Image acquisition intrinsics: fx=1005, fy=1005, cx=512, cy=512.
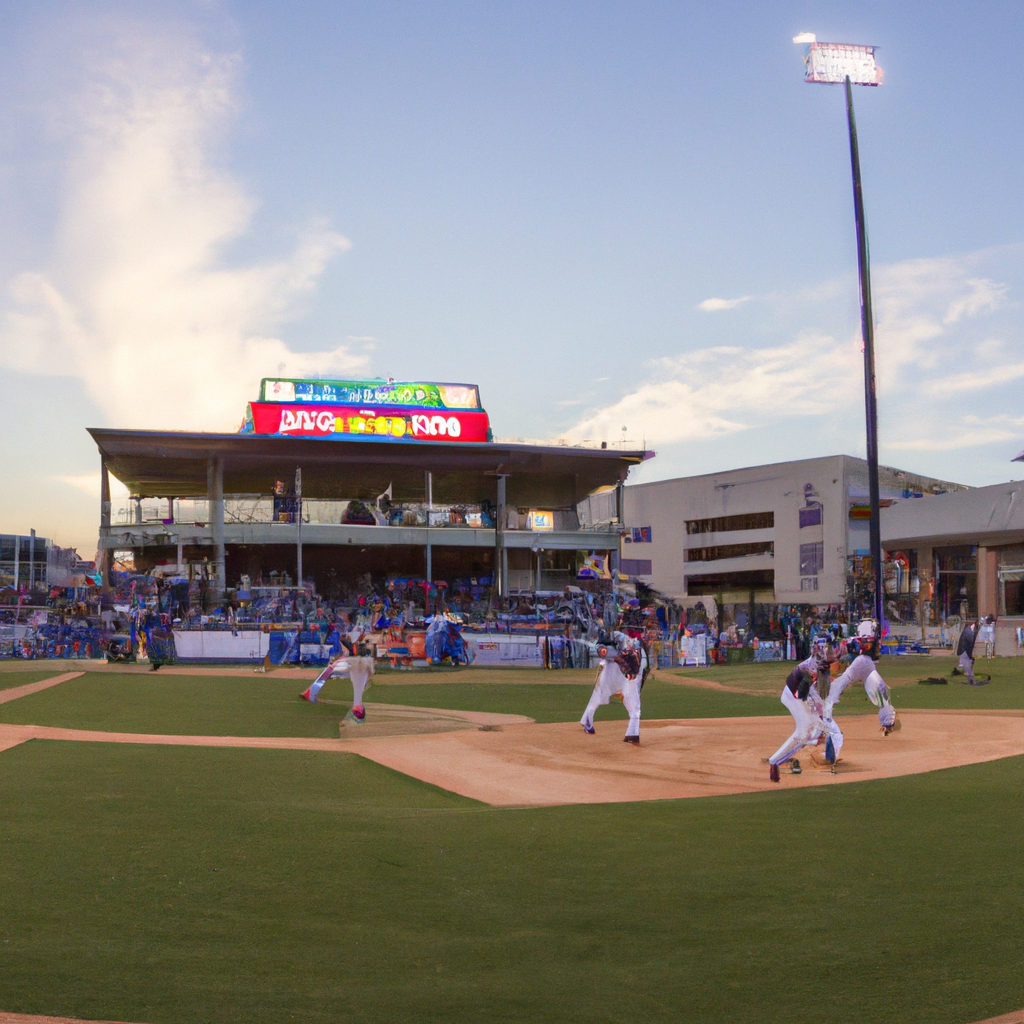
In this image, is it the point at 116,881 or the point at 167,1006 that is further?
the point at 116,881

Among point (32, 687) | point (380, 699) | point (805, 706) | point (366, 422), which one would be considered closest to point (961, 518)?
point (366, 422)

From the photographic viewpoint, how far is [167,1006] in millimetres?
5230

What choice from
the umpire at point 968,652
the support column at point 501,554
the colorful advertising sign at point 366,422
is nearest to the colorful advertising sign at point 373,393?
the colorful advertising sign at point 366,422

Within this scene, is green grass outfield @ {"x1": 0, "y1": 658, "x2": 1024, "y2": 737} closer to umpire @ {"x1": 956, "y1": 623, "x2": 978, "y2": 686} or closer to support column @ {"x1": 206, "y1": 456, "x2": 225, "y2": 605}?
umpire @ {"x1": 956, "y1": 623, "x2": 978, "y2": 686}

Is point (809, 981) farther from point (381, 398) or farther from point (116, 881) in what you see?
point (381, 398)

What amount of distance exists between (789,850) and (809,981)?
3.31 m

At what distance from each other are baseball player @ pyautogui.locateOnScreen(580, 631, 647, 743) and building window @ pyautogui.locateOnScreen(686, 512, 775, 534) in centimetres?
5610

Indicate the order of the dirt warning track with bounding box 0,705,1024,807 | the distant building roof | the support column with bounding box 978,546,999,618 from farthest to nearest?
the support column with bounding box 978,546,999,618 → the distant building roof → the dirt warning track with bounding box 0,705,1024,807

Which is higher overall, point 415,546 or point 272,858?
point 415,546

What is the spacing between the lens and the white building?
66.9 m

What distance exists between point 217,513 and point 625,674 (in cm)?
4209

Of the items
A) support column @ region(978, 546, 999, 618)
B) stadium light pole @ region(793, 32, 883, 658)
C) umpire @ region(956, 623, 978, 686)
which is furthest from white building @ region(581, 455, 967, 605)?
umpire @ region(956, 623, 978, 686)

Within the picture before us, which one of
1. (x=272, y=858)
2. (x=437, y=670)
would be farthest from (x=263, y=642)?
(x=272, y=858)

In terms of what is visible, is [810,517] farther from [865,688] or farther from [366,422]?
[865,688]
